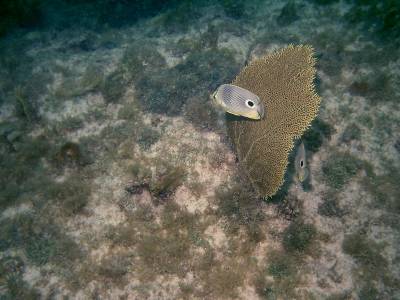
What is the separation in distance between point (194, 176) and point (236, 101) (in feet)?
5.15

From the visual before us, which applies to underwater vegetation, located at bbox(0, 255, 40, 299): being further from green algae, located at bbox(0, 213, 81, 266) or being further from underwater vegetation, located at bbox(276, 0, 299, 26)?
underwater vegetation, located at bbox(276, 0, 299, 26)

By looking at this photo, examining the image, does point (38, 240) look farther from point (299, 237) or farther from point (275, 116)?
point (275, 116)

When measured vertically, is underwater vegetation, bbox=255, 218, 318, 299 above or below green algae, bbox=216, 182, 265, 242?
below

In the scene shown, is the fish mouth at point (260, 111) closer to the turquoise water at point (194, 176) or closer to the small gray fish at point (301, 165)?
the turquoise water at point (194, 176)

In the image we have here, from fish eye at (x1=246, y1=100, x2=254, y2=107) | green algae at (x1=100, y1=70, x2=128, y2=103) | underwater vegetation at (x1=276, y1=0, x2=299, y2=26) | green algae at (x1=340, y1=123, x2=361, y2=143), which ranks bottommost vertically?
green algae at (x1=340, y1=123, x2=361, y2=143)

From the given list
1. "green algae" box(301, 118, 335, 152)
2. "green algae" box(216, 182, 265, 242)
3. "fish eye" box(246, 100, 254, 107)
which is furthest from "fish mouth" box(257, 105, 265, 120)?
"green algae" box(301, 118, 335, 152)

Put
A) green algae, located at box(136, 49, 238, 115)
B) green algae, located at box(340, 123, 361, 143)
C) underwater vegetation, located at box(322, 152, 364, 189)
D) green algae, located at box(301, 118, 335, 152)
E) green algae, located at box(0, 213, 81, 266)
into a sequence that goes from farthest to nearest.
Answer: green algae, located at box(136, 49, 238, 115), green algae, located at box(340, 123, 361, 143), green algae, located at box(301, 118, 335, 152), underwater vegetation, located at box(322, 152, 364, 189), green algae, located at box(0, 213, 81, 266)

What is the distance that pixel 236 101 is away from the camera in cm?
393

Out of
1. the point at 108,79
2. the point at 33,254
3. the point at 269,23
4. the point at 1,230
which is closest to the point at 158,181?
the point at 33,254

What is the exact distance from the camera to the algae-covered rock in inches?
168

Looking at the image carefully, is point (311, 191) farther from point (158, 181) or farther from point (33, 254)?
point (33, 254)

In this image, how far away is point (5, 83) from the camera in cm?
669

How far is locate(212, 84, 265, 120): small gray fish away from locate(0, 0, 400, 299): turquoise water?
1.76ft

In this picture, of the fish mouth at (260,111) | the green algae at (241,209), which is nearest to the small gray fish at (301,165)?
the fish mouth at (260,111)
